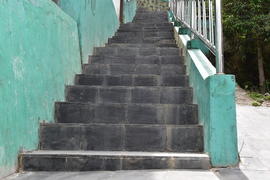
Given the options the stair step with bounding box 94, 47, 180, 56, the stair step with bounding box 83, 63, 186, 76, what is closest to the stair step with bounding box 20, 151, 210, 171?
the stair step with bounding box 83, 63, 186, 76

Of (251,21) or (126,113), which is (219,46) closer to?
(126,113)

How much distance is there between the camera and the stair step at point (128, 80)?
3.79m

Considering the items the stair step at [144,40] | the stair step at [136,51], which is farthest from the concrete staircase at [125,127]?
the stair step at [144,40]

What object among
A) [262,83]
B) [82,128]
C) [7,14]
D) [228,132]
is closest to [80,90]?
[82,128]

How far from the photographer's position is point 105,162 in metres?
2.32

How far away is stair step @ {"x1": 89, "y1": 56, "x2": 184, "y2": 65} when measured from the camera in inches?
179

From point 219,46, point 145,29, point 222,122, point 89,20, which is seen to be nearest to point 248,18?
point 145,29

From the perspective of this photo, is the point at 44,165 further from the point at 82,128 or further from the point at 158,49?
the point at 158,49

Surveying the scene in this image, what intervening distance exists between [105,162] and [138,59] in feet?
8.38

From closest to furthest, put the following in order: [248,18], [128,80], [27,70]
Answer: [27,70] < [128,80] < [248,18]

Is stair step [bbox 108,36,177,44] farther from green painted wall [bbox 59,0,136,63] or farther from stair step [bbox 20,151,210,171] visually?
stair step [bbox 20,151,210,171]

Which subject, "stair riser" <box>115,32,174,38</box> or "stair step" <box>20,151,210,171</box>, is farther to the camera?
"stair riser" <box>115,32,174,38</box>

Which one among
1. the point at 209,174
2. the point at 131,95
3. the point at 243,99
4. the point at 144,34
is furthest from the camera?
the point at 144,34

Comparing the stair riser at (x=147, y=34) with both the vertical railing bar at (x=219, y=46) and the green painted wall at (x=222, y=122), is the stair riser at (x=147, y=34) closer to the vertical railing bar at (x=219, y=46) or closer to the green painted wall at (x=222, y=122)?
the vertical railing bar at (x=219, y=46)
